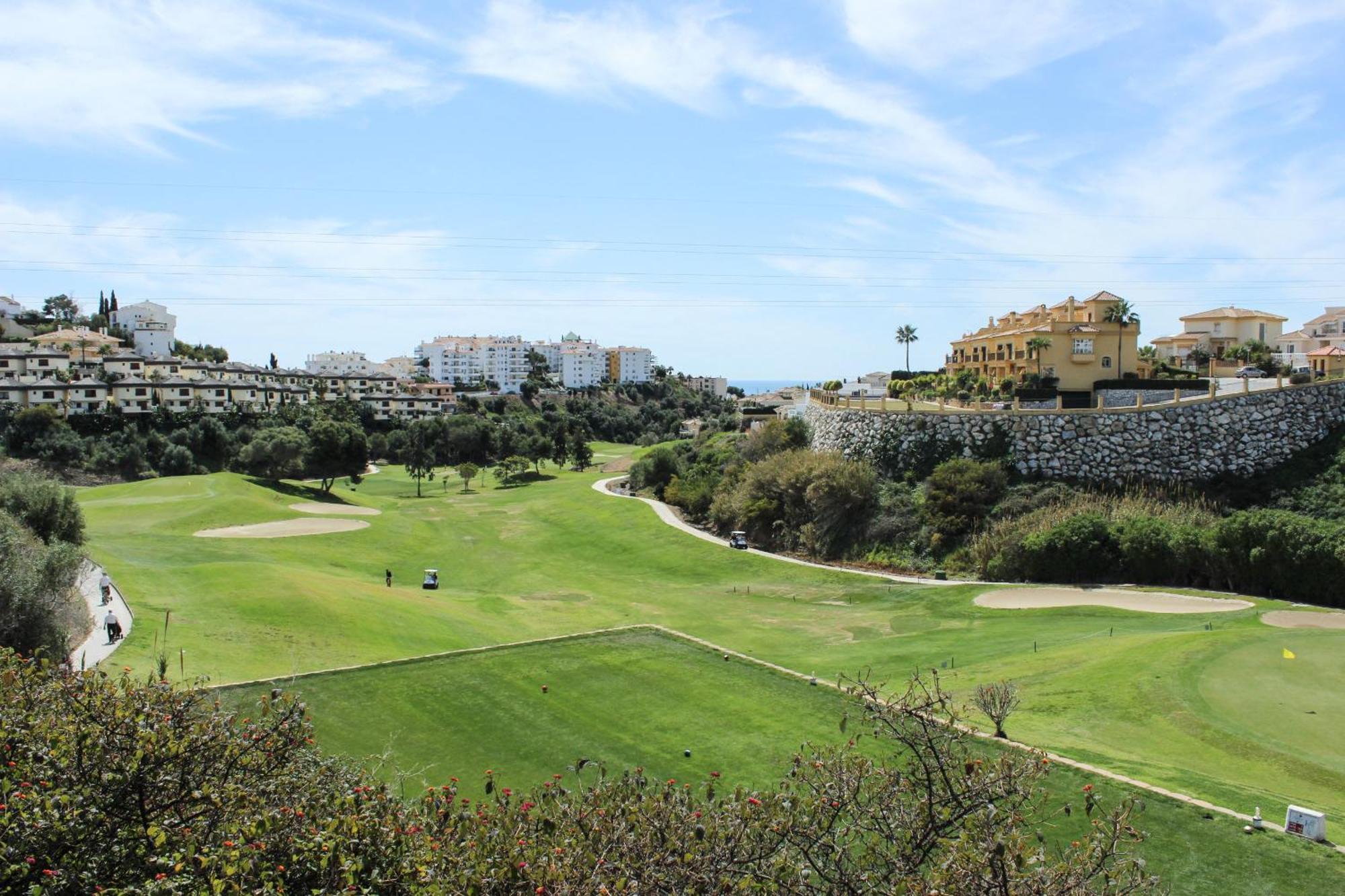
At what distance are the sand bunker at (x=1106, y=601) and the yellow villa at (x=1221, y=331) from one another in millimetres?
46860

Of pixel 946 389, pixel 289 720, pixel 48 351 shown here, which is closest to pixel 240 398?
pixel 48 351

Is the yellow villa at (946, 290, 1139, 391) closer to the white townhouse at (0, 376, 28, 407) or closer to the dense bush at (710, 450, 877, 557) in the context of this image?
the dense bush at (710, 450, 877, 557)

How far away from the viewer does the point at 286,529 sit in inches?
1928

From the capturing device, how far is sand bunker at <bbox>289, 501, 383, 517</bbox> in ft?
184

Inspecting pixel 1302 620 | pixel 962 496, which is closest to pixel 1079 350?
pixel 962 496

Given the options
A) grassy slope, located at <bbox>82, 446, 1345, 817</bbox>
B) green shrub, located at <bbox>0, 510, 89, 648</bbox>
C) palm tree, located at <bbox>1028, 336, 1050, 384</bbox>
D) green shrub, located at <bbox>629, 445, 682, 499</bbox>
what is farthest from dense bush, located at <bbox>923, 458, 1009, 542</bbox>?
green shrub, located at <bbox>0, 510, 89, 648</bbox>

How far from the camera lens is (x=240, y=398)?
106 m

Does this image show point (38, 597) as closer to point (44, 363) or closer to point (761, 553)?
point (761, 553)

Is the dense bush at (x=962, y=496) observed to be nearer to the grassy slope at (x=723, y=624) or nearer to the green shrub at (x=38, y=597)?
the grassy slope at (x=723, y=624)

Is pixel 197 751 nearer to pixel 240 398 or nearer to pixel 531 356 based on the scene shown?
pixel 240 398

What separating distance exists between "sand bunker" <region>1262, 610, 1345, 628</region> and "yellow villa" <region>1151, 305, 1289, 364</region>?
5040 cm

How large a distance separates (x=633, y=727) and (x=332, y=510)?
4564cm

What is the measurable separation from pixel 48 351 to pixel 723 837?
12050cm

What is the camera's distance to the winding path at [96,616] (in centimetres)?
2114
